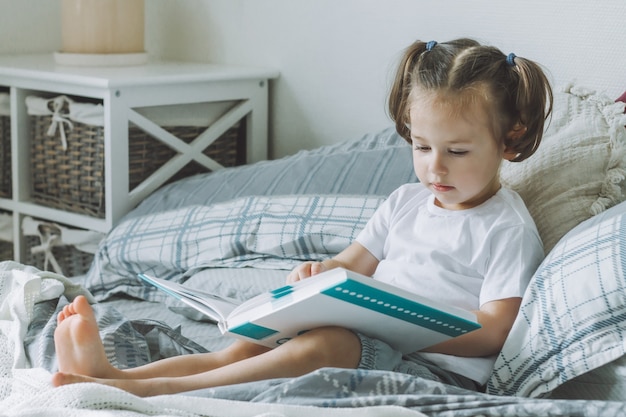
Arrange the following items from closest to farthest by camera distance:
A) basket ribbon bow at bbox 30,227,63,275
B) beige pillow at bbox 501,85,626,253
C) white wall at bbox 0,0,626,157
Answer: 1. beige pillow at bbox 501,85,626,253
2. white wall at bbox 0,0,626,157
3. basket ribbon bow at bbox 30,227,63,275

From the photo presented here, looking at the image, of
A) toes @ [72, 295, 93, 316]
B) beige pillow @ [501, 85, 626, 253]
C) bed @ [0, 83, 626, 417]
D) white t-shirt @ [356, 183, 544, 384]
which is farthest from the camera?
beige pillow @ [501, 85, 626, 253]

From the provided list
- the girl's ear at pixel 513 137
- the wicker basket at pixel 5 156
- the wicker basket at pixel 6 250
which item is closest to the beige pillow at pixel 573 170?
the girl's ear at pixel 513 137

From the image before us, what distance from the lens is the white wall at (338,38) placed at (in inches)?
69.1

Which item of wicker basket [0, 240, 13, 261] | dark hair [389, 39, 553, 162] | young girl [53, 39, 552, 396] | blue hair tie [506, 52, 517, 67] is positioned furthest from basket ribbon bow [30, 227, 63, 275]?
blue hair tie [506, 52, 517, 67]

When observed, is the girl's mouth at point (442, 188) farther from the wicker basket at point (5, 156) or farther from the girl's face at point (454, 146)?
the wicker basket at point (5, 156)

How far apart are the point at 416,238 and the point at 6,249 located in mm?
1397

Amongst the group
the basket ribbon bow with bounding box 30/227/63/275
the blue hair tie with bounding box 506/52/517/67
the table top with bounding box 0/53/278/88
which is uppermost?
the blue hair tie with bounding box 506/52/517/67

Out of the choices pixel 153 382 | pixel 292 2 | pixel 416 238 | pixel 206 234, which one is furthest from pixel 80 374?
pixel 292 2

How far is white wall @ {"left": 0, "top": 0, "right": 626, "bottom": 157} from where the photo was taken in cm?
175

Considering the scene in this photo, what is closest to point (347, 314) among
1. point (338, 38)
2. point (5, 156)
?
point (338, 38)

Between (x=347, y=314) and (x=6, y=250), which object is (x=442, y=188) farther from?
(x=6, y=250)

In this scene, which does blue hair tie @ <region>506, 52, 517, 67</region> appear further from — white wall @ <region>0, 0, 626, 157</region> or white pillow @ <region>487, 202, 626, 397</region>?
white wall @ <region>0, 0, 626, 157</region>

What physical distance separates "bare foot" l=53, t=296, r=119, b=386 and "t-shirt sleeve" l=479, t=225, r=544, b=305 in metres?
0.50

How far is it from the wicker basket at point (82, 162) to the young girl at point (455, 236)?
0.84 m
